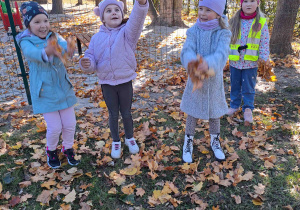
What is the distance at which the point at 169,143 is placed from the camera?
142 inches

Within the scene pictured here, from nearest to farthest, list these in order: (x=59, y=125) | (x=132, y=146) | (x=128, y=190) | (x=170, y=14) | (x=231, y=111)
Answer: (x=128, y=190) < (x=59, y=125) < (x=132, y=146) < (x=231, y=111) < (x=170, y=14)

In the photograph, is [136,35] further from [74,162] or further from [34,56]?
[74,162]

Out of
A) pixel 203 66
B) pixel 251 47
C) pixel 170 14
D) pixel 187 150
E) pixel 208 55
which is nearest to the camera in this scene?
pixel 203 66

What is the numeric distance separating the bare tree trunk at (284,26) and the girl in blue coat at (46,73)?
5.93 meters

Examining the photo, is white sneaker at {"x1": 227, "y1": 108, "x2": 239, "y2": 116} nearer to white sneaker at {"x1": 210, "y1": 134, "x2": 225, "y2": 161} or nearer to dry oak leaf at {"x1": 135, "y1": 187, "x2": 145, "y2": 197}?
white sneaker at {"x1": 210, "y1": 134, "x2": 225, "y2": 161}

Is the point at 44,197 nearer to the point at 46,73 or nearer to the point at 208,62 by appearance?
the point at 46,73

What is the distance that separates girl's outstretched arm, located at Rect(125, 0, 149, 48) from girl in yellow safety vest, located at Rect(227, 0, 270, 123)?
1.73m

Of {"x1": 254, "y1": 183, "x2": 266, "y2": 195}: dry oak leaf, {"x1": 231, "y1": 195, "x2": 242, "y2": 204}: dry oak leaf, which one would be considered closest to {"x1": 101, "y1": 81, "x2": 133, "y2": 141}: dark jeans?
{"x1": 231, "y1": 195, "x2": 242, "y2": 204}: dry oak leaf

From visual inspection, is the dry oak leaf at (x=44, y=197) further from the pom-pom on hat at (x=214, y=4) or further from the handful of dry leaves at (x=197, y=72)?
the pom-pom on hat at (x=214, y=4)

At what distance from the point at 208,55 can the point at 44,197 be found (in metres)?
2.15

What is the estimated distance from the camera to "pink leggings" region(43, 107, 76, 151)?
284cm

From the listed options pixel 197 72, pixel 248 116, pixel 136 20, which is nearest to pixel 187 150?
pixel 197 72

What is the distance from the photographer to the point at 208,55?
8.76 feet

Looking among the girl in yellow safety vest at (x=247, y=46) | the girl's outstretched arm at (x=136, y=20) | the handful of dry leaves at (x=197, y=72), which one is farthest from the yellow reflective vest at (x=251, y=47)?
the girl's outstretched arm at (x=136, y=20)
